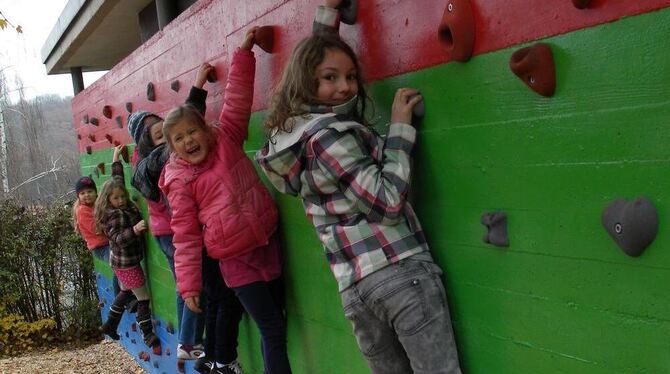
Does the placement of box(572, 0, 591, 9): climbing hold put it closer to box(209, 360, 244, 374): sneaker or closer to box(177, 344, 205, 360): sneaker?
box(209, 360, 244, 374): sneaker

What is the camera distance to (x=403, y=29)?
2.01 metres

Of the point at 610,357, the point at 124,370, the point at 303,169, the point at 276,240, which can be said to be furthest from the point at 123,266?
the point at 610,357

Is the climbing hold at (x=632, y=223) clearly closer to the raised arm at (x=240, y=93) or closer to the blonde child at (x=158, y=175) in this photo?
the raised arm at (x=240, y=93)

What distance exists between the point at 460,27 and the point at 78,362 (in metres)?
6.98

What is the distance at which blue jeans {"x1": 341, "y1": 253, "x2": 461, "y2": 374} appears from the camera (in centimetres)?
189

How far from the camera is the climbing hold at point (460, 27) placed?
5.65 feet

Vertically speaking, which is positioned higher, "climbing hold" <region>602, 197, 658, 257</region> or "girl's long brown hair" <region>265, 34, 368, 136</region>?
"girl's long brown hair" <region>265, 34, 368, 136</region>

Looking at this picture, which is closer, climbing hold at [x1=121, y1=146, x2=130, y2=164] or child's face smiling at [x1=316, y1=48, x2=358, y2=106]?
child's face smiling at [x1=316, y1=48, x2=358, y2=106]

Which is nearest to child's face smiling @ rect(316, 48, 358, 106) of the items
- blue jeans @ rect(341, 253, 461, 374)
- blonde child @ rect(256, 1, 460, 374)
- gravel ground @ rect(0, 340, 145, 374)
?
blonde child @ rect(256, 1, 460, 374)

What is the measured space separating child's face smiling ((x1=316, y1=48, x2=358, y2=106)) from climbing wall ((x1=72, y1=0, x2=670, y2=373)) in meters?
0.16

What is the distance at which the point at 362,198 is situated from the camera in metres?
1.86

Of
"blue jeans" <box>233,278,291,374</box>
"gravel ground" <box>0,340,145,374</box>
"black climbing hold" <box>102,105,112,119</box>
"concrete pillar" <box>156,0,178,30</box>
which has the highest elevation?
"concrete pillar" <box>156,0,178,30</box>

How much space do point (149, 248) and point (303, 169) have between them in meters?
3.35

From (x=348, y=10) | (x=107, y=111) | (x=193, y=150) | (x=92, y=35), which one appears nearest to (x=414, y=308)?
(x=348, y=10)
